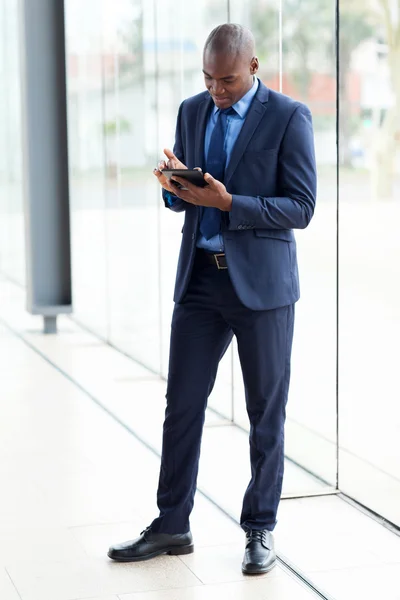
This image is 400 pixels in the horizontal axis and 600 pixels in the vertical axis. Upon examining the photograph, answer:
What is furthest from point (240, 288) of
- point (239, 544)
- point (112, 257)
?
point (112, 257)

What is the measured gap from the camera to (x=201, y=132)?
359 cm

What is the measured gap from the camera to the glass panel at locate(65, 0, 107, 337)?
8.51m

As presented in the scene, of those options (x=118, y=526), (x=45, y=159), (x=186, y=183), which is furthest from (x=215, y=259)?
(x=45, y=159)

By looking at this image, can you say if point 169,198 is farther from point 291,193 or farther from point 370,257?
point 370,257

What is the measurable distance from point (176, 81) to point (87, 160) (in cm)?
254

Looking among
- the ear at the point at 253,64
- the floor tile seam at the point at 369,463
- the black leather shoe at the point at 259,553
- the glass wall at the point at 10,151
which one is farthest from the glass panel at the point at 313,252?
the glass wall at the point at 10,151

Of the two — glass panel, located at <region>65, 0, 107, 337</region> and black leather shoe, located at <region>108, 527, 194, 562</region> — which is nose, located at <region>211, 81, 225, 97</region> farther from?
glass panel, located at <region>65, 0, 107, 337</region>

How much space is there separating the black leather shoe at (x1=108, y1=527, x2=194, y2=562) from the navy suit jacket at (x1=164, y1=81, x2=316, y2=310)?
35.2 inches

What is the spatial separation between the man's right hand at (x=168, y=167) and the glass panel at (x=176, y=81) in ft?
8.01

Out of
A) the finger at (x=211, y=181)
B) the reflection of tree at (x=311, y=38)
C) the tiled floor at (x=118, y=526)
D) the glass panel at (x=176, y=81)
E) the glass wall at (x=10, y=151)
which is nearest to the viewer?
the finger at (x=211, y=181)

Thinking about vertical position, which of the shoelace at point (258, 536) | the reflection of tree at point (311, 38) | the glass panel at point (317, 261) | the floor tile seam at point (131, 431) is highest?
the reflection of tree at point (311, 38)

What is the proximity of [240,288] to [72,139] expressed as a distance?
6296 millimetres

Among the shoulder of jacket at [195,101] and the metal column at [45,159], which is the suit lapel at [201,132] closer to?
the shoulder of jacket at [195,101]

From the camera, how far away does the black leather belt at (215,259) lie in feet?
11.6
